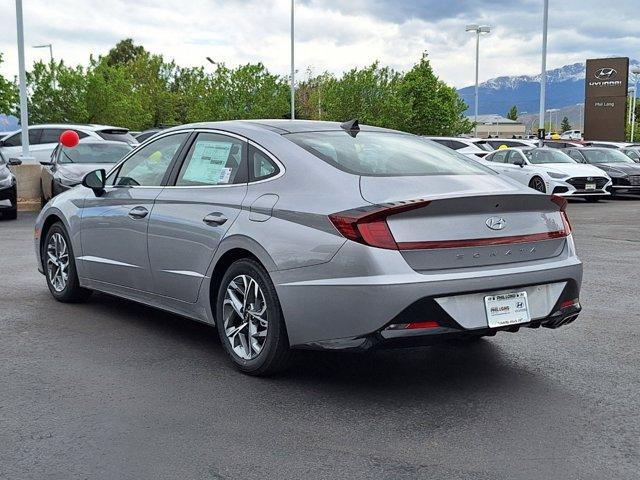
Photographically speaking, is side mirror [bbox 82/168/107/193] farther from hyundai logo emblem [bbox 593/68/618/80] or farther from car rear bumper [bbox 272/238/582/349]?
hyundai logo emblem [bbox 593/68/618/80]

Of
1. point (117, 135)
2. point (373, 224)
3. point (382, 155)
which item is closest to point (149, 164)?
point (382, 155)

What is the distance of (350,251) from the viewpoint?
4.44 metres

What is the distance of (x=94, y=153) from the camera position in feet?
59.8

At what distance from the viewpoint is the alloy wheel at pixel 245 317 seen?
16.4 ft

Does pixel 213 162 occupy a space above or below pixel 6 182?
above

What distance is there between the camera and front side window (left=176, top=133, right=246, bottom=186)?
18.0ft

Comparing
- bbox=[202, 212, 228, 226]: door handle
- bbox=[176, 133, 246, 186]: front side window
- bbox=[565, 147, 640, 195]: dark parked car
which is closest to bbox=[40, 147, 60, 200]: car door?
bbox=[176, 133, 246, 186]: front side window

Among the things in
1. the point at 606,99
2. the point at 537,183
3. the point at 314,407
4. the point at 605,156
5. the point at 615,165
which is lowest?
the point at 314,407

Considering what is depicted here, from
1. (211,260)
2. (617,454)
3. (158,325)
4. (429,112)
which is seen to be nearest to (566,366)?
(617,454)

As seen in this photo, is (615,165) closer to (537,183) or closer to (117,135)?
(537,183)

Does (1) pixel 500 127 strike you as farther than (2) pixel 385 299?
Yes

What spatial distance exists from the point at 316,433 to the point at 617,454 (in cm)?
140

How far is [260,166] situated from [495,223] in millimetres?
1524

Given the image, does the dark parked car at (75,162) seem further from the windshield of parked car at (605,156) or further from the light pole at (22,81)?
the windshield of parked car at (605,156)
